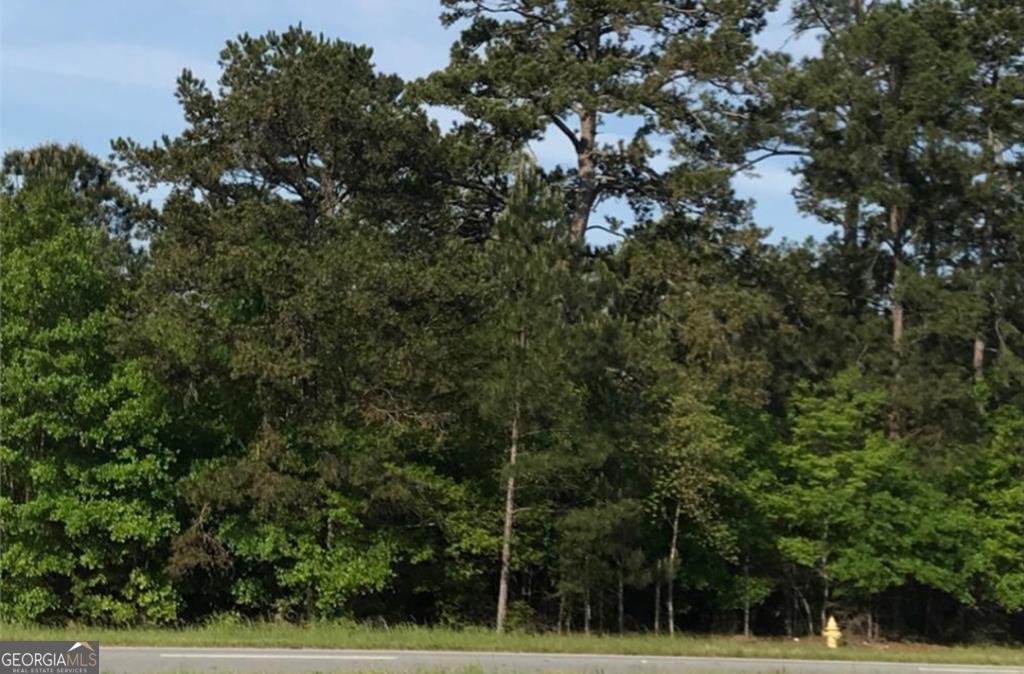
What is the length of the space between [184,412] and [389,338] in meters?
5.38

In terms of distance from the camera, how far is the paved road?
14938 millimetres

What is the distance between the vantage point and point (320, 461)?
2803 centimetres

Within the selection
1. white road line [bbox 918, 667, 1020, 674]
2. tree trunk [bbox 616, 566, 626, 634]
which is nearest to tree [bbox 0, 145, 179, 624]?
tree trunk [bbox 616, 566, 626, 634]

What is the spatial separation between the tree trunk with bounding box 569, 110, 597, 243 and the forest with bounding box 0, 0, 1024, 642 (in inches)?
3.7

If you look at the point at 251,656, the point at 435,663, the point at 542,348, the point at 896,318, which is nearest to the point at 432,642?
the point at 435,663

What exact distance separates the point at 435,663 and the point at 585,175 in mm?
19749

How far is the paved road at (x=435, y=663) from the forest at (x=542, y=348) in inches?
321

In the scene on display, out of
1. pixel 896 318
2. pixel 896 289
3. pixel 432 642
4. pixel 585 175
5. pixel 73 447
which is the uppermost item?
pixel 585 175

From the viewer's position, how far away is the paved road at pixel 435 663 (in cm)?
1494

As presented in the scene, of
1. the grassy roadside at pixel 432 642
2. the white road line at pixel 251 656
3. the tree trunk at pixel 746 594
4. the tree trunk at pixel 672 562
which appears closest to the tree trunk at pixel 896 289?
the tree trunk at pixel 746 594

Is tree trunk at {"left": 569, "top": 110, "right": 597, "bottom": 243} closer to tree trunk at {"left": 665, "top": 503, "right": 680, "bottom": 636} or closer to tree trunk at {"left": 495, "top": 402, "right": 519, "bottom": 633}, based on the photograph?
tree trunk at {"left": 495, "top": 402, "right": 519, "bottom": 633}

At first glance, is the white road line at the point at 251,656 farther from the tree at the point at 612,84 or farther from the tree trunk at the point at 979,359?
the tree trunk at the point at 979,359

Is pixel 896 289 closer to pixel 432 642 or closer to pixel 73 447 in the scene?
pixel 432 642

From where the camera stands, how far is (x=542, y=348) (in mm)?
25797
